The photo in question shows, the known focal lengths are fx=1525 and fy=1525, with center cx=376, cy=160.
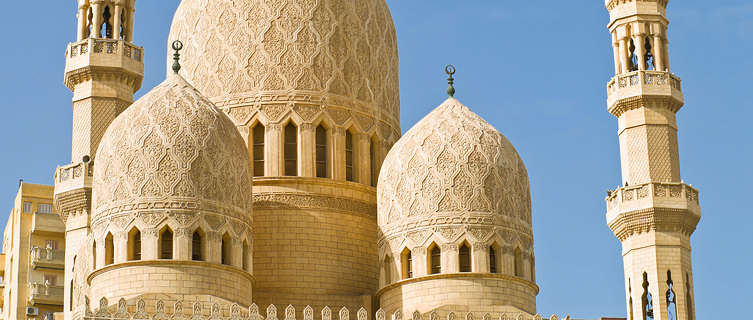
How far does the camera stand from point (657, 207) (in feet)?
109

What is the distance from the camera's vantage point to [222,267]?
26656 mm

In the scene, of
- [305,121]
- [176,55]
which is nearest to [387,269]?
[305,121]

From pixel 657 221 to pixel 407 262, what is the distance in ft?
25.1

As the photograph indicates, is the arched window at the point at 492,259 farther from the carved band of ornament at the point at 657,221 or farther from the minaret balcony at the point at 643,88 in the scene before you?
the minaret balcony at the point at 643,88

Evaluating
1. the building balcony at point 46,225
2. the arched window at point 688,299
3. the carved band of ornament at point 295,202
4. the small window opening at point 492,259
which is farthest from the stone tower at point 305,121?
the building balcony at point 46,225

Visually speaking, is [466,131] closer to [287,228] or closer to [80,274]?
[287,228]

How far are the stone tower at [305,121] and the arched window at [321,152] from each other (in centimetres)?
3

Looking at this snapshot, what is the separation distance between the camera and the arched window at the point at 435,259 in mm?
28047

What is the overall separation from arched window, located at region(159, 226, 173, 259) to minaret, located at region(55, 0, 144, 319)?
5280 mm

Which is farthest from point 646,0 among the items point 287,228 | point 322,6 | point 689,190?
point 287,228

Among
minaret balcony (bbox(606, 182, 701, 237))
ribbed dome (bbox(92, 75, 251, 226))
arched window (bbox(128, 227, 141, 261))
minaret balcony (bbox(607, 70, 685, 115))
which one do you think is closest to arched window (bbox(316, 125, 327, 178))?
ribbed dome (bbox(92, 75, 251, 226))

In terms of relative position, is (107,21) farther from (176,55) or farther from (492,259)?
(492,259)

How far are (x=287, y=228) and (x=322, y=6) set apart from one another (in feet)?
16.2

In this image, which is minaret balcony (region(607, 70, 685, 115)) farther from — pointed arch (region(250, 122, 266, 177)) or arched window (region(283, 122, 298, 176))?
pointed arch (region(250, 122, 266, 177))
